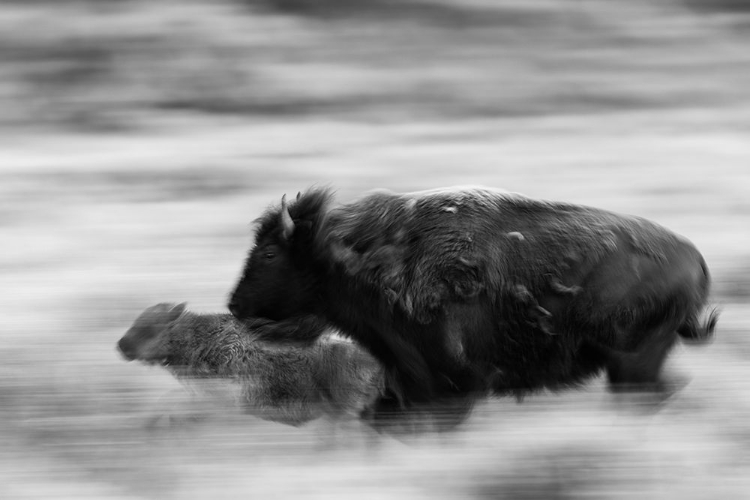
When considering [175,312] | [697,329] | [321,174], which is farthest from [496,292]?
→ [321,174]

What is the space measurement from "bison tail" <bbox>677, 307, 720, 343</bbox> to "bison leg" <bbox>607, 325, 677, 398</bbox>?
6 cm

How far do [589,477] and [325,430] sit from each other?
1096 mm

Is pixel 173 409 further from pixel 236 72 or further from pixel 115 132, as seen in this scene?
pixel 236 72

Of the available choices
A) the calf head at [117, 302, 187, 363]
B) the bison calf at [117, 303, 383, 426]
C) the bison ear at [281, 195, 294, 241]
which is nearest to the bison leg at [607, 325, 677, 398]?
the bison calf at [117, 303, 383, 426]

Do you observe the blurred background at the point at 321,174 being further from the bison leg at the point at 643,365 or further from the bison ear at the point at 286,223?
the bison ear at the point at 286,223

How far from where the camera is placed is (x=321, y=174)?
27.6ft

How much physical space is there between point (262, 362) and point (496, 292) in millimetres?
1230

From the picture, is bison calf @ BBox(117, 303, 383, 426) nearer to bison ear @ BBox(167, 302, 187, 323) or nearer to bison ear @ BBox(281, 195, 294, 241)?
bison ear @ BBox(167, 302, 187, 323)

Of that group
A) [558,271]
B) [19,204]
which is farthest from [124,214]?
[558,271]

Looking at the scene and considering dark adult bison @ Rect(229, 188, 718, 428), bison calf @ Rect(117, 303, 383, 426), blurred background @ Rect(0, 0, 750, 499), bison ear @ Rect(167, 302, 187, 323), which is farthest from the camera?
bison ear @ Rect(167, 302, 187, 323)

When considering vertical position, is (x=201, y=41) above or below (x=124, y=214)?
above

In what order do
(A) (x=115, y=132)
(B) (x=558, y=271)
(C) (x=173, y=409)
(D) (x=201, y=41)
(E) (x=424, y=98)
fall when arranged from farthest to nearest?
(D) (x=201, y=41)
(E) (x=424, y=98)
(A) (x=115, y=132)
(C) (x=173, y=409)
(B) (x=558, y=271)

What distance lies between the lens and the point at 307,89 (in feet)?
36.8

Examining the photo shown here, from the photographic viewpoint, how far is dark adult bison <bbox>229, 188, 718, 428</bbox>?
389cm
